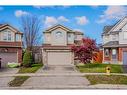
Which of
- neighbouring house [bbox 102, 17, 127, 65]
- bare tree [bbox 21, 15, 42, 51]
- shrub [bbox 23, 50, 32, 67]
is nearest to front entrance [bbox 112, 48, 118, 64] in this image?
neighbouring house [bbox 102, 17, 127, 65]

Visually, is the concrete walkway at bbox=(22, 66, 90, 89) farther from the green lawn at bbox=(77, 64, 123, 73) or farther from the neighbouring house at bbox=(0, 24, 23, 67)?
the neighbouring house at bbox=(0, 24, 23, 67)

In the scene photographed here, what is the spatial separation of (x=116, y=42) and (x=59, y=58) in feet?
8.34

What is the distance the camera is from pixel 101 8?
2394 cm

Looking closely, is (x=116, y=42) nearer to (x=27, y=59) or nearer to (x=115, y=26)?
(x=115, y=26)

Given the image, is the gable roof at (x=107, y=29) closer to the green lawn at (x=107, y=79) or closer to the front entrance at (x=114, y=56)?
the front entrance at (x=114, y=56)

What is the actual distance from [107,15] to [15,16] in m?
3.43

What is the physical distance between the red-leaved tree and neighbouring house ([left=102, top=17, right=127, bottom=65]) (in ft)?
1.59

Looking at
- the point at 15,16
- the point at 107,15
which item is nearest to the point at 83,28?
the point at 107,15

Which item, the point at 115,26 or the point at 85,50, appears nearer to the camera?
the point at 115,26

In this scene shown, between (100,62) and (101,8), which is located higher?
(101,8)

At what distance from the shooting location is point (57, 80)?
25.0 metres

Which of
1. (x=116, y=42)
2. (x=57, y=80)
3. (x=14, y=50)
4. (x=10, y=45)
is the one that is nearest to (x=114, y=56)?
(x=116, y=42)
